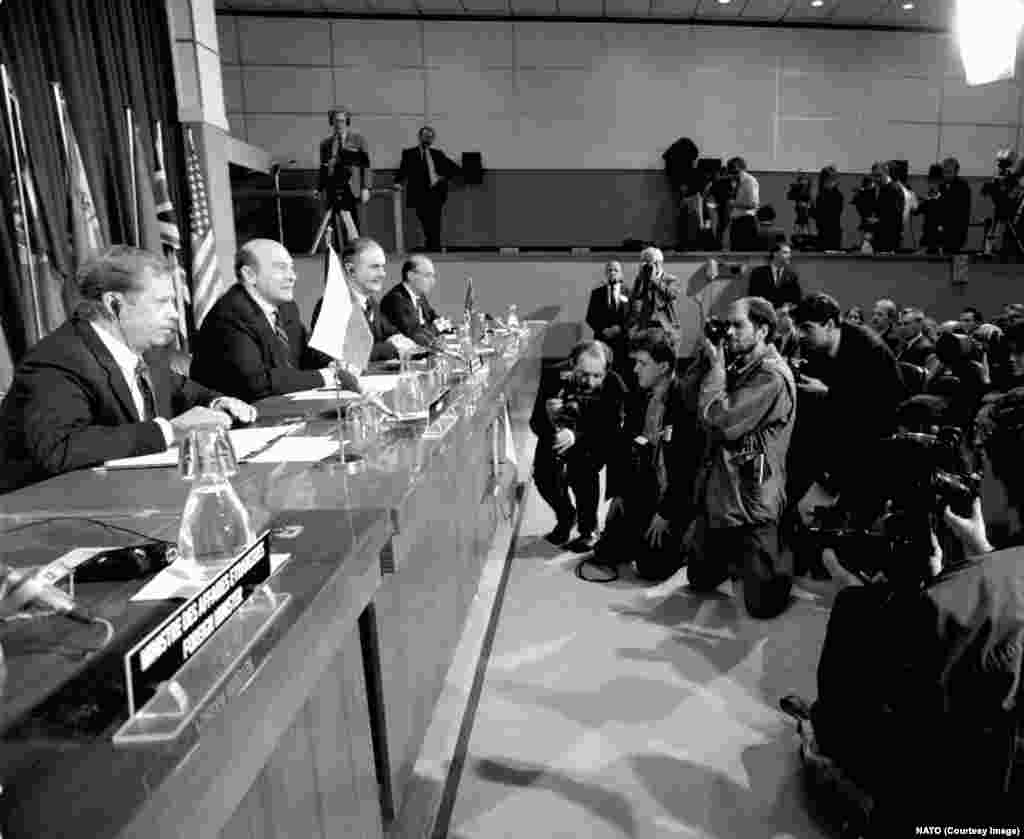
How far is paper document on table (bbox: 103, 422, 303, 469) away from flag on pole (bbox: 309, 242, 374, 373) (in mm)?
266

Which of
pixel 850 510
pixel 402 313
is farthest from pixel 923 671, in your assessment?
pixel 402 313

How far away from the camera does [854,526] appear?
189 cm

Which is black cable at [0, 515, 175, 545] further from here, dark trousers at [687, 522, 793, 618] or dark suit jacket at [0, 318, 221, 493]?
dark trousers at [687, 522, 793, 618]

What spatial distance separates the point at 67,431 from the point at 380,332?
2261mm

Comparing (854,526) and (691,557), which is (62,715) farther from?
(691,557)

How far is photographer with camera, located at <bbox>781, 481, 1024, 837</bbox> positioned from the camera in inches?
39.7

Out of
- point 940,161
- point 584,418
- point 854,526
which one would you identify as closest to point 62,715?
point 854,526

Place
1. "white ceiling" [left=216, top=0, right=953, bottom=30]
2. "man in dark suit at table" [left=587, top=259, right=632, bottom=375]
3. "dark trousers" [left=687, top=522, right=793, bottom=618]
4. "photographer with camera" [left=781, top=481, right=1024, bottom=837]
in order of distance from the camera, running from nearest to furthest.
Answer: "photographer with camera" [left=781, top=481, right=1024, bottom=837] → "dark trousers" [left=687, top=522, right=793, bottom=618] → "man in dark suit at table" [left=587, top=259, right=632, bottom=375] → "white ceiling" [left=216, top=0, right=953, bottom=30]

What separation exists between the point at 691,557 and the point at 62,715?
2.42 m

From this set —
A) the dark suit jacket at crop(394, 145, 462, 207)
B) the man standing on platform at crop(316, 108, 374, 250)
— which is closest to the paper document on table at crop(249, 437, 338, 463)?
the man standing on platform at crop(316, 108, 374, 250)

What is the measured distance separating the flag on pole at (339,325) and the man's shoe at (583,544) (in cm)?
173

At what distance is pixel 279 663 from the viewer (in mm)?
682

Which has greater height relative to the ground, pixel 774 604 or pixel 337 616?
pixel 337 616

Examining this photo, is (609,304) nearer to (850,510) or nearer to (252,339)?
(252,339)
